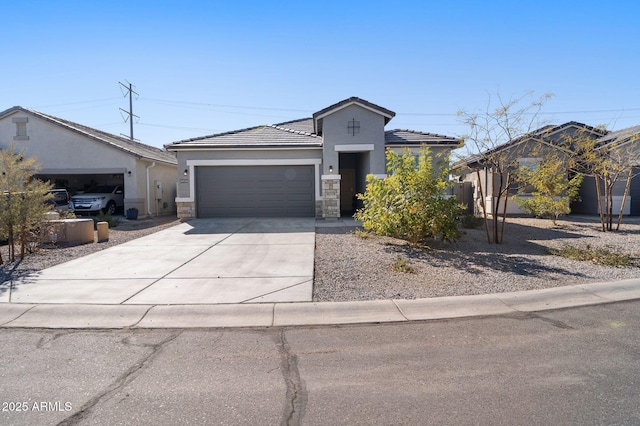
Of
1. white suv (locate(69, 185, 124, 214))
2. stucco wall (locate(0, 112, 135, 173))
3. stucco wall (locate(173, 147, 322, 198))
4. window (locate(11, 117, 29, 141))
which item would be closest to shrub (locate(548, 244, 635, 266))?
stucco wall (locate(173, 147, 322, 198))

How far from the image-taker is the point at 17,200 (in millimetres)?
8891

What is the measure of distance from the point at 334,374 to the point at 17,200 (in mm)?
8936

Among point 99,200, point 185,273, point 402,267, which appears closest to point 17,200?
point 185,273

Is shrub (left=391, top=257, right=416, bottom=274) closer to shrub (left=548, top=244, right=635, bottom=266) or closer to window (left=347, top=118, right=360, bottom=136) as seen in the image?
shrub (left=548, top=244, right=635, bottom=266)

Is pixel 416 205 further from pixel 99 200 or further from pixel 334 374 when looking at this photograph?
pixel 99 200

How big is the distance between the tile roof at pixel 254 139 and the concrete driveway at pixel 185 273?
5569mm

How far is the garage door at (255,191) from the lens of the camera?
675 inches

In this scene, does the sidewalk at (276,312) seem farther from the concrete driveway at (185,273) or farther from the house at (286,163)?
the house at (286,163)

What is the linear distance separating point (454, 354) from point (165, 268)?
625 centimetres

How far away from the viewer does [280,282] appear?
278 inches

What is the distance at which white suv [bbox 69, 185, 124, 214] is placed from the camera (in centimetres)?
1903

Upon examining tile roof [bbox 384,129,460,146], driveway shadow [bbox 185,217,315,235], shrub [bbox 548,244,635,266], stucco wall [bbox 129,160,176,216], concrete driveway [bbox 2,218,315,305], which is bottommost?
concrete driveway [bbox 2,218,315,305]

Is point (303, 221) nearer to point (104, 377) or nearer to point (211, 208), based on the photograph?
point (211, 208)

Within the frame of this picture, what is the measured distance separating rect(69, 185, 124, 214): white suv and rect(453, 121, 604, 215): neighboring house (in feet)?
52.6
